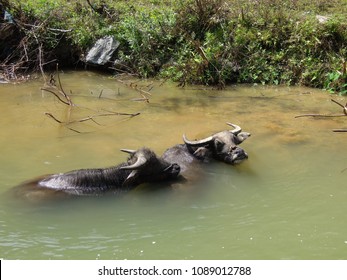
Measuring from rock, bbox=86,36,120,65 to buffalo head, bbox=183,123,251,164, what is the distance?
13.9ft

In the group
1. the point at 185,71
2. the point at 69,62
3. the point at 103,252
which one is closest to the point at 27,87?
the point at 69,62

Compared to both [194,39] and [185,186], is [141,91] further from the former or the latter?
[185,186]

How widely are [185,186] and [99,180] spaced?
0.79 metres

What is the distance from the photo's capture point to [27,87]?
8.27 meters

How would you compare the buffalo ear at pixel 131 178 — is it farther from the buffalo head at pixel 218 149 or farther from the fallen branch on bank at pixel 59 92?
the fallen branch on bank at pixel 59 92

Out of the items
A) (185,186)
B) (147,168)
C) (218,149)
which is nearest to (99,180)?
(147,168)

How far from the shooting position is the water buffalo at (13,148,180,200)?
4.43 m

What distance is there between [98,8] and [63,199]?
642 centimetres

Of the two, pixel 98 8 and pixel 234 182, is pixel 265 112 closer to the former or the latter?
pixel 234 182

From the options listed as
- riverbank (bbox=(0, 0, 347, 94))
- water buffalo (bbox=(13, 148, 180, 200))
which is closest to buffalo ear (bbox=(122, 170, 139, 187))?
water buffalo (bbox=(13, 148, 180, 200))

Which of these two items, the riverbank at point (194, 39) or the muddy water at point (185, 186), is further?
the riverbank at point (194, 39)

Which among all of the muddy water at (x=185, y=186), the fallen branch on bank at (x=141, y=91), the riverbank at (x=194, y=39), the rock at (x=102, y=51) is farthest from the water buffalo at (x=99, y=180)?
the rock at (x=102, y=51)

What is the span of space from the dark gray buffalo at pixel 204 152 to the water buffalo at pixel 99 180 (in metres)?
0.52

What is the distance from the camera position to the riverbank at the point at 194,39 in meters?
8.58
